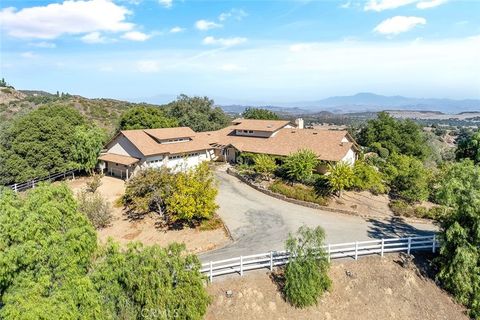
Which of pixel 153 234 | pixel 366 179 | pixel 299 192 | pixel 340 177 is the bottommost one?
pixel 153 234

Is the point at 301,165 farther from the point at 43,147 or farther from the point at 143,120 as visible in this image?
the point at 43,147

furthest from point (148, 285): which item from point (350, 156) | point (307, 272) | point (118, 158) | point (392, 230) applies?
point (350, 156)

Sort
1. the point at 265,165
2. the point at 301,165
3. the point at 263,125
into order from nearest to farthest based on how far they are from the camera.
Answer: the point at 301,165
the point at 265,165
the point at 263,125

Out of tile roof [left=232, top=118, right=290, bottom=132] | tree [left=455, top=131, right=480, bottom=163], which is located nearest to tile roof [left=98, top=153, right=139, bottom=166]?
tile roof [left=232, top=118, right=290, bottom=132]

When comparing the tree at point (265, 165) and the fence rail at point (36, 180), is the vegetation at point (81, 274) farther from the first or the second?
the fence rail at point (36, 180)

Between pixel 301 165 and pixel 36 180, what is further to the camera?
pixel 36 180

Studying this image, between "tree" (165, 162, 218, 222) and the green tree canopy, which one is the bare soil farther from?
the green tree canopy

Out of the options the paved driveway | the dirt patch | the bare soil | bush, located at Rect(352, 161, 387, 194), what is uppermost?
bush, located at Rect(352, 161, 387, 194)
